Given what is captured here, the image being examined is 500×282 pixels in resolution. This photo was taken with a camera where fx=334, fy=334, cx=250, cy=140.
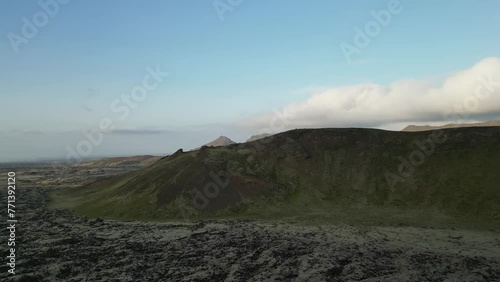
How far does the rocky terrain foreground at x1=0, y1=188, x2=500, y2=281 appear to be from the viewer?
23297mm

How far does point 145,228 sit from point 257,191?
56.7 feet

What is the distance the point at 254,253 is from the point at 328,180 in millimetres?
27564

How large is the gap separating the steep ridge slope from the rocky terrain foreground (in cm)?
704

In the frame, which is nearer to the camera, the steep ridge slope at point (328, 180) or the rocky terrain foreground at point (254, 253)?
the rocky terrain foreground at point (254, 253)

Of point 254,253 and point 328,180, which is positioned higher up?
point 328,180

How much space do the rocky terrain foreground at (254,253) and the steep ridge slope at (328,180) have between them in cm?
704

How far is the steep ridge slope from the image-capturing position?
43.2 m

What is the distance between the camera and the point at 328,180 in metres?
52.2

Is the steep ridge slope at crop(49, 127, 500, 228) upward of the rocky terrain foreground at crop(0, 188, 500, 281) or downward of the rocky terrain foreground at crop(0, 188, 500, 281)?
upward

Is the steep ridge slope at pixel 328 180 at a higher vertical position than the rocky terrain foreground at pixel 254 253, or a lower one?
higher

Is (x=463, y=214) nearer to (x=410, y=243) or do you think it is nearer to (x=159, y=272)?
(x=410, y=243)

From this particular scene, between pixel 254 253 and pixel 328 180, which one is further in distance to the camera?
pixel 328 180

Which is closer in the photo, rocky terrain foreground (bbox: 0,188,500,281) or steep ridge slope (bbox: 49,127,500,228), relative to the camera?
rocky terrain foreground (bbox: 0,188,500,281)

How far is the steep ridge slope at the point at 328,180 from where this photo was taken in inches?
1702
